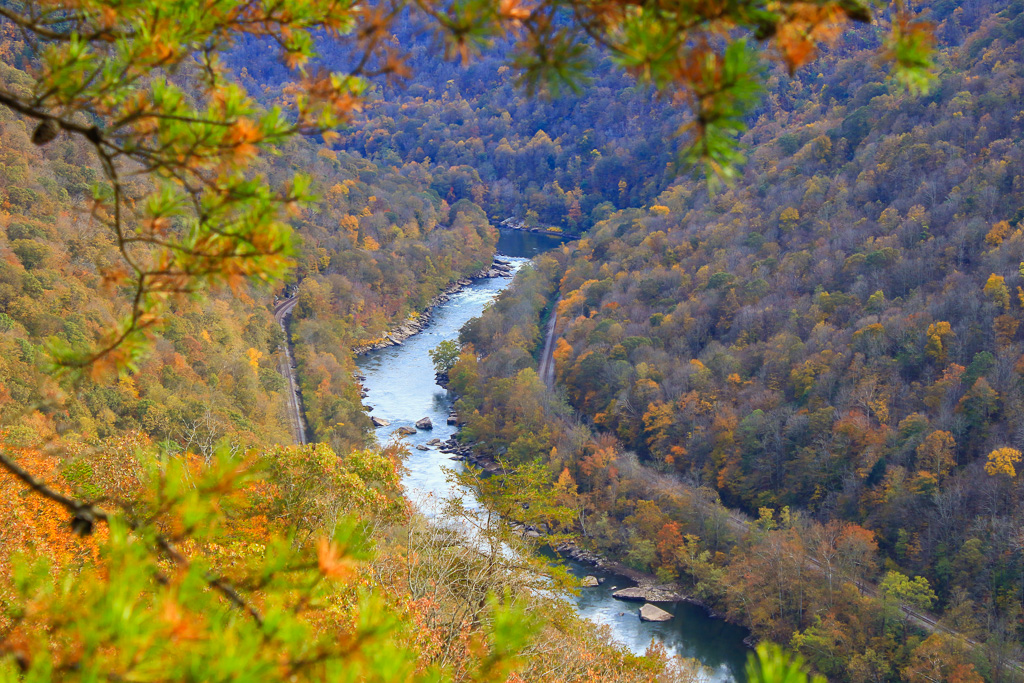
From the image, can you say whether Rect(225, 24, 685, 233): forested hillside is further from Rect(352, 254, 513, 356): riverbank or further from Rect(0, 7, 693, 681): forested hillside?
Rect(0, 7, 693, 681): forested hillside

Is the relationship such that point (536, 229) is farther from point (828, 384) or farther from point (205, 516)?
point (205, 516)

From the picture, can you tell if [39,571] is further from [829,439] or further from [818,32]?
[829,439]

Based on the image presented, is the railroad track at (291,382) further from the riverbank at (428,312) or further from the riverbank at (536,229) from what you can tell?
the riverbank at (536,229)

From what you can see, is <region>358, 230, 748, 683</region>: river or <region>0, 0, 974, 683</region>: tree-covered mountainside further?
<region>358, 230, 748, 683</region>: river

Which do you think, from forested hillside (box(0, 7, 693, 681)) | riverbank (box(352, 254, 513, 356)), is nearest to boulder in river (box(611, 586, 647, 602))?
forested hillside (box(0, 7, 693, 681))

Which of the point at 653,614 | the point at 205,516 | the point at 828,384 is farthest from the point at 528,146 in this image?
the point at 205,516

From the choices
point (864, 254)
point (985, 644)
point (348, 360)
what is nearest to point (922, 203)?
point (864, 254)

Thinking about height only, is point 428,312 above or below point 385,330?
below
